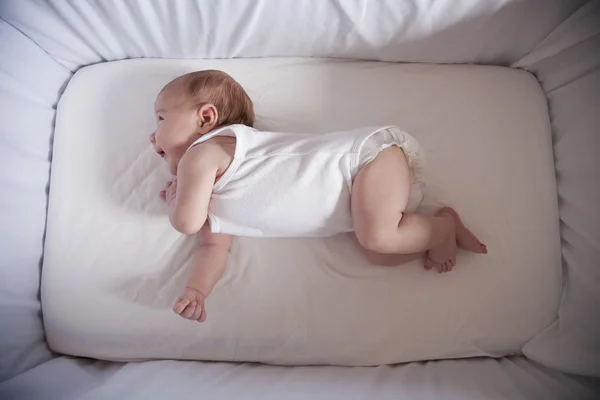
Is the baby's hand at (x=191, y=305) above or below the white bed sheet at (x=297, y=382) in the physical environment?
above

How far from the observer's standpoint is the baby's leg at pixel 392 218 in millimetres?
1006

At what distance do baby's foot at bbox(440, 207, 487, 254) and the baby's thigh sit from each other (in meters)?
0.16

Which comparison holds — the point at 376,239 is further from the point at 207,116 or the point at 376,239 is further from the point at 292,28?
the point at 292,28

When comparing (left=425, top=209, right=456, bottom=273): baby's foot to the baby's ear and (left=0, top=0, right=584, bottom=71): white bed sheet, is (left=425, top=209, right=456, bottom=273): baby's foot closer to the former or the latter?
(left=0, top=0, right=584, bottom=71): white bed sheet

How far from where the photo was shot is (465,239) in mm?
1091

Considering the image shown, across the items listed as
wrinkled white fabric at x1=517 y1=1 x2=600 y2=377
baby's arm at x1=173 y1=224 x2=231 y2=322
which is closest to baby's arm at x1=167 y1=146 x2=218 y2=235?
baby's arm at x1=173 y1=224 x2=231 y2=322

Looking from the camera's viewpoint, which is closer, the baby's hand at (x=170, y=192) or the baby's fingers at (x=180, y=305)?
the baby's fingers at (x=180, y=305)

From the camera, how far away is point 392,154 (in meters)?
1.03

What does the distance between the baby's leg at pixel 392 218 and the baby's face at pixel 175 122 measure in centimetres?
38

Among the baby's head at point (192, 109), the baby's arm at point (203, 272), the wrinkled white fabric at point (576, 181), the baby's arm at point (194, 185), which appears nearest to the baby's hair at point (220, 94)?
the baby's head at point (192, 109)

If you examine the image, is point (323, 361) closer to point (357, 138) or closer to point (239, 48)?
point (357, 138)

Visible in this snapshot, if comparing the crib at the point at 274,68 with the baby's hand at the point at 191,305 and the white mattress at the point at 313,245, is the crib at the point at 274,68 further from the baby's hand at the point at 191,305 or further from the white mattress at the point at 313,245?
the baby's hand at the point at 191,305

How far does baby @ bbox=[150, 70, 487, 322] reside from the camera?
1.01 metres

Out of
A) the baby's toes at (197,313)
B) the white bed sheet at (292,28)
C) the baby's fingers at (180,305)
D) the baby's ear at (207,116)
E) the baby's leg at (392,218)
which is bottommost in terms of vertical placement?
the baby's toes at (197,313)
